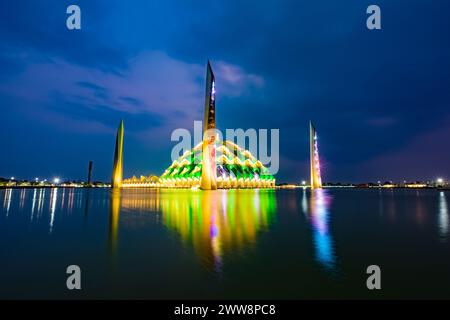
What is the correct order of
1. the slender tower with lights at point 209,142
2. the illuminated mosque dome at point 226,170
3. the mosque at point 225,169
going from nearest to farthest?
the slender tower with lights at point 209,142, the mosque at point 225,169, the illuminated mosque dome at point 226,170

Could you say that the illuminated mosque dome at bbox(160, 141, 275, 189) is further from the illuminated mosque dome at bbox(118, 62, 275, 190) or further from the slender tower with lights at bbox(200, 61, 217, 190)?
the slender tower with lights at bbox(200, 61, 217, 190)

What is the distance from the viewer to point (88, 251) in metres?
8.63

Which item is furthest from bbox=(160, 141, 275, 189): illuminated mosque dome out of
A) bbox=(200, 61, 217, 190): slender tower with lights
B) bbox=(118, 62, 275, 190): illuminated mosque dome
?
bbox=(200, 61, 217, 190): slender tower with lights

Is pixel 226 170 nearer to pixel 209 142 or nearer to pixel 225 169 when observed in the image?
pixel 225 169

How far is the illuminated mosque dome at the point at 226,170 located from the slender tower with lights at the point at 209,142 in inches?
1610

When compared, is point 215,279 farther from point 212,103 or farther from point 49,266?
point 212,103

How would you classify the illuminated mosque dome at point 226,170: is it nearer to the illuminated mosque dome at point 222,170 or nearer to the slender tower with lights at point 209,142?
the illuminated mosque dome at point 222,170

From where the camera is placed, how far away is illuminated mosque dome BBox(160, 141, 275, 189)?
110m

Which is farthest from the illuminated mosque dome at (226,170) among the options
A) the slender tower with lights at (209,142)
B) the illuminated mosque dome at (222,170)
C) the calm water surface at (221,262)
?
the calm water surface at (221,262)

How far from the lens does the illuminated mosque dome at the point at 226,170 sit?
361 feet

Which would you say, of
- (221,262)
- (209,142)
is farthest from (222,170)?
(221,262)

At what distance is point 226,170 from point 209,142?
51.8m

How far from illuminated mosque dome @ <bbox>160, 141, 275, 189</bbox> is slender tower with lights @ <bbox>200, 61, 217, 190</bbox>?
40901 mm
